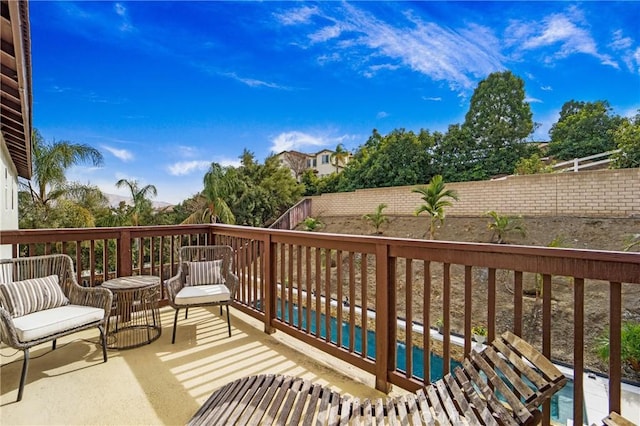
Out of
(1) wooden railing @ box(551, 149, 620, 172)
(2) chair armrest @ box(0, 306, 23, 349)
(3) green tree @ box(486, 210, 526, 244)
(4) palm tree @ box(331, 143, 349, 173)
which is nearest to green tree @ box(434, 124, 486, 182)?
Answer: (1) wooden railing @ box(551, 149, 620, 172)

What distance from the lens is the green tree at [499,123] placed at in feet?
63.3

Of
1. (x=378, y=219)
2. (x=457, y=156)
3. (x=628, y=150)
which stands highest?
(x=457, y=156)

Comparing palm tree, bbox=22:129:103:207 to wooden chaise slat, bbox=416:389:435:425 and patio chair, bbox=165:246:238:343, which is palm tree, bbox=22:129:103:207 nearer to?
patio chair, bbox=165:246:238:343

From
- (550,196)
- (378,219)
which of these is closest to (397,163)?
(378,219)

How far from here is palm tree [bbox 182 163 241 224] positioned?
16344 millimetres

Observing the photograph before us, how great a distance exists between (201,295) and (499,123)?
21704 mm

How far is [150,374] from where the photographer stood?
2541 millimetres

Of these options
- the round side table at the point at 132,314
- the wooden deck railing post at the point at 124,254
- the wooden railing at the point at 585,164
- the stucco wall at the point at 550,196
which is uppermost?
the wooden railing at the point at 585,164

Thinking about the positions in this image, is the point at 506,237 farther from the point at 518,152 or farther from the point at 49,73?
the point at 49,73

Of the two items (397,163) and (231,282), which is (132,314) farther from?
(397,163)

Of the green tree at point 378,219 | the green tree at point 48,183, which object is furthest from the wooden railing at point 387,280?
the green tree at point 378,219

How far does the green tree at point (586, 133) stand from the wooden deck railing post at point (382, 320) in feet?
69.9

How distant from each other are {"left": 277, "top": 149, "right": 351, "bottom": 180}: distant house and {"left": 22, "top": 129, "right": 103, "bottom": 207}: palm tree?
17.2m

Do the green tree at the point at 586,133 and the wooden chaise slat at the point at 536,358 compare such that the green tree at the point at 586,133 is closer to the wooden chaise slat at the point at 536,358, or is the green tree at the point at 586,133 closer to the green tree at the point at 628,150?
the green tree at the point at 628,150
